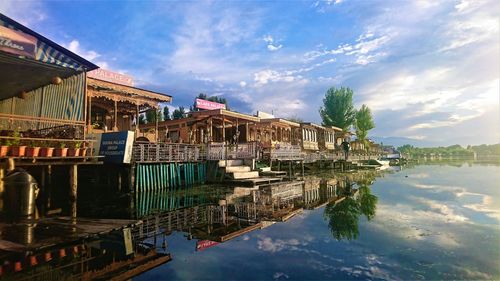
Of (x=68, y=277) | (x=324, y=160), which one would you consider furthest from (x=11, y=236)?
(x=324, y=160)

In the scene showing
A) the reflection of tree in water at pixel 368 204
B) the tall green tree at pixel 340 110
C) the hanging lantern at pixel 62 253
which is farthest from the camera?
the tall green tree at pixel 340 110

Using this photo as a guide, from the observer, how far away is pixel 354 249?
832cm

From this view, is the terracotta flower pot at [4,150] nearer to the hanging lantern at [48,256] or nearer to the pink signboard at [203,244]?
the hanging lantern at [48,256]

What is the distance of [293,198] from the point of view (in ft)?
58.5

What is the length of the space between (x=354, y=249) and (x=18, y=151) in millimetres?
11594

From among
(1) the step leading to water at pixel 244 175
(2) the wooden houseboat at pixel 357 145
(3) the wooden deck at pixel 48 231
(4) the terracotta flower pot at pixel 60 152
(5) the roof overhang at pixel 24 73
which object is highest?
(5) the roof overhang at pixel 24 73

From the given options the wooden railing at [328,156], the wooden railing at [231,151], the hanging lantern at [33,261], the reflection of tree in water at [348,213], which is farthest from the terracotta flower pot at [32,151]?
the wooden railing at [328,156]

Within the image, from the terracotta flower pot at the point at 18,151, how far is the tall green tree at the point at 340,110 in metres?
58.0

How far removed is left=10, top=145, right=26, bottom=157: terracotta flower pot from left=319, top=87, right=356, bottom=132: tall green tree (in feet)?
Answer: 190

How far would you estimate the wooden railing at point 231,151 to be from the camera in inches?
957

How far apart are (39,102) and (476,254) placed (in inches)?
765

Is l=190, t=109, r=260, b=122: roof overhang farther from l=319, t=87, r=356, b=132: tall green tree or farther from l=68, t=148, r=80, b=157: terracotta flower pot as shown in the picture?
l=319, t=87, r=356, b=132: tall green tree

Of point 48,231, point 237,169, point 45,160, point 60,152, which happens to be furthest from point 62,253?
point 237,169

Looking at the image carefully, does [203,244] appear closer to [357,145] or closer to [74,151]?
[74,151]
